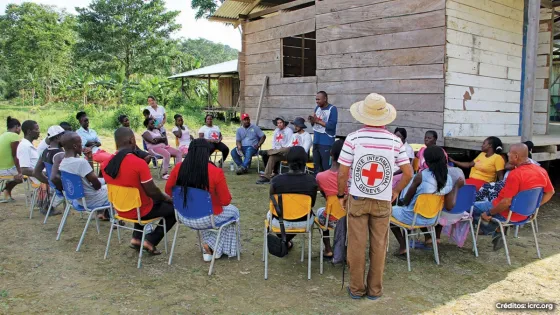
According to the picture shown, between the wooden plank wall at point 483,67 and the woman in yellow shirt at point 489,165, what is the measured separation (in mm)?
845

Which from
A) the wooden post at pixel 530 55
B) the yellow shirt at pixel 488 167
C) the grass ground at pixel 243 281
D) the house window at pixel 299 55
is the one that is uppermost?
the house window at pixel 299 55

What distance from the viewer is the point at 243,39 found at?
10.7 meters

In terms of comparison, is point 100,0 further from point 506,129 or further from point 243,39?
point 506,129

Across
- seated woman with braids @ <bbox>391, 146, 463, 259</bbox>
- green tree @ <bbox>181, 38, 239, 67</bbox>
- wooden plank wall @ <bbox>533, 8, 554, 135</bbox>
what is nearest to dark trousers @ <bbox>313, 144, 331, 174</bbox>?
seated woman with braids @ <bbox>391, 146, 463, 259</bbox>

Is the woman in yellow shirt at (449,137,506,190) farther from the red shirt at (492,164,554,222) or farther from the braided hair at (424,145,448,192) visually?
the braided hair at (424,145,448,192)

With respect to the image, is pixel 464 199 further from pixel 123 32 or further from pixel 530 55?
pixel 123 32

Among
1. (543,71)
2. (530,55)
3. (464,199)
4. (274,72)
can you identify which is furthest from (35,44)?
(464,199)

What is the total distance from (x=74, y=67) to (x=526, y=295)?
34.8 m

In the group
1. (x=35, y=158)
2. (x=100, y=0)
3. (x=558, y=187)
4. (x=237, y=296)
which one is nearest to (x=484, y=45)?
(x=558, y=187)

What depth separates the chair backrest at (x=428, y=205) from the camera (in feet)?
14.0

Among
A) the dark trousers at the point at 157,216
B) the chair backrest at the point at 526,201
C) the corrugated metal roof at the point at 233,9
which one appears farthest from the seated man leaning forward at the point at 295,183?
the corrugated metal roof at the point at 233,9

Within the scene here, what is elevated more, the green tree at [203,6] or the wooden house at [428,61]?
the green tree at [203,6]

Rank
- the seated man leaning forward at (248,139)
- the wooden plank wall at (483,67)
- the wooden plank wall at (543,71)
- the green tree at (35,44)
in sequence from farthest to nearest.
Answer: the green tree at (35,44)
the seated man leaning forward at (248,139)
the wooden plank wall at (543,71)
the wooden plank wall at (483,67)

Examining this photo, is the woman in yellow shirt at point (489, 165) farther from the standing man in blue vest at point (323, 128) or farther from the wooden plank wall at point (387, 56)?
the standing man in blue vest at point (323, 128)
